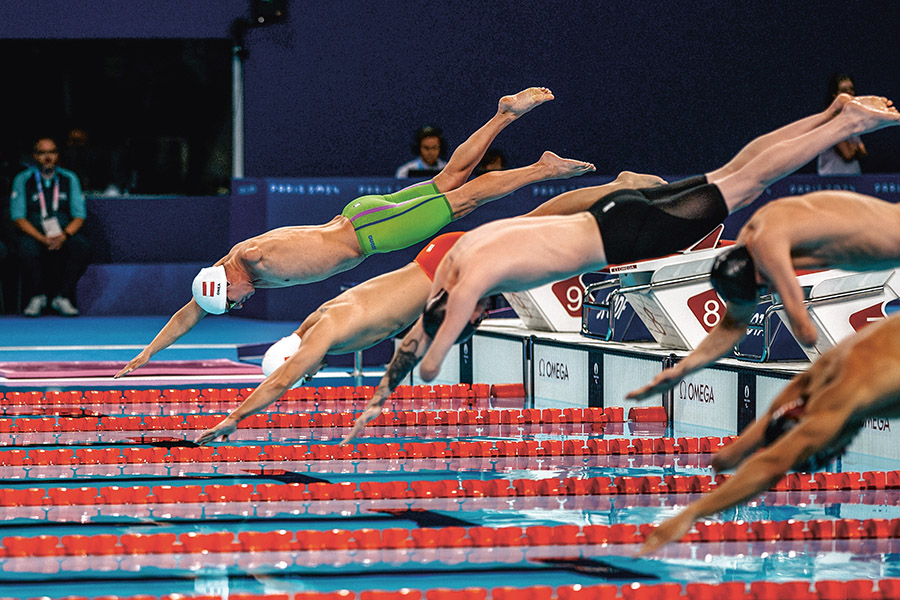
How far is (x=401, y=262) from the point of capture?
40.8 ft

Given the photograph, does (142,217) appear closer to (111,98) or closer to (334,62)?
(111,98)


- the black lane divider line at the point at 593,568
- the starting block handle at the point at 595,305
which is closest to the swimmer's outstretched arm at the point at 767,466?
the black lane divider line at the point at 593,568

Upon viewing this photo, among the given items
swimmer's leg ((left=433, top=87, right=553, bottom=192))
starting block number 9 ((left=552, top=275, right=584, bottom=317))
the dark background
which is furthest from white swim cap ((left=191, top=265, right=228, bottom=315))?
the dark background

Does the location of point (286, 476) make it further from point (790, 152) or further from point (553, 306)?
point (553, 306)

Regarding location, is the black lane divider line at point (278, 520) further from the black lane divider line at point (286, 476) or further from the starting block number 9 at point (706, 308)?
the starting block number 9 at point (706, 308)

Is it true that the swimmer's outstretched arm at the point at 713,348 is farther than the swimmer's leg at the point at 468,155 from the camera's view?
No

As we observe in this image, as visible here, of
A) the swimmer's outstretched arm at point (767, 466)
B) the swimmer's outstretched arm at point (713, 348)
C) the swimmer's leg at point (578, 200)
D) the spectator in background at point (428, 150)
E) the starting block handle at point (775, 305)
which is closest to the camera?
the swimmer's outstretched arm at point (767, 466)

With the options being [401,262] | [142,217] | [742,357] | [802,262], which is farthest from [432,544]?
[142,217]

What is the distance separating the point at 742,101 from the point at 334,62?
476 centimetres

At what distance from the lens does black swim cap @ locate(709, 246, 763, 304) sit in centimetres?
430

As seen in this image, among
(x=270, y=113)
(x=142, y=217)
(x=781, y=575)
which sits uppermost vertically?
(x=270, y=113)

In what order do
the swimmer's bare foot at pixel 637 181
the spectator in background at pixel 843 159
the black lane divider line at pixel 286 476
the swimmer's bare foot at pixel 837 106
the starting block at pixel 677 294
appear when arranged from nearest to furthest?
the swimmer's bare foot at pixel 837 106
the swimmer's bare foot at pixel 637 181
the black lane divider line at pixel 286 476
the starting block at pixel 677 294
the spectator in background at pixel 843 159

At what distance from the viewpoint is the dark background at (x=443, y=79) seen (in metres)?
14.7

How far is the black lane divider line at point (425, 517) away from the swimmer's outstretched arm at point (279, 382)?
740 mm
